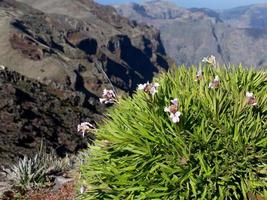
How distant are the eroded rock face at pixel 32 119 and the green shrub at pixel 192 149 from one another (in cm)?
1447

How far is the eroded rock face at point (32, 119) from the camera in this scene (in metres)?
28.1

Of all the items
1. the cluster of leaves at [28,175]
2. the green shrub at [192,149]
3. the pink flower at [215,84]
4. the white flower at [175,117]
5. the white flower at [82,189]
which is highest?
the pink flower at [215,84]

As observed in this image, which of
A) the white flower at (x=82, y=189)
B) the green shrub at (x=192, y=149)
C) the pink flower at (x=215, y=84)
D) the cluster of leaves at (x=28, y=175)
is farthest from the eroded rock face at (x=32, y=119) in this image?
the pink flower at (x=215, y=84)

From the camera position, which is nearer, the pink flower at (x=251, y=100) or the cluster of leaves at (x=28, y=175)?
the pink flower at (x=251, y=100)

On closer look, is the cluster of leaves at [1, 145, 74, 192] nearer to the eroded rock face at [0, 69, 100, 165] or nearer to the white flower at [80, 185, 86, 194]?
the white flower at [80, 185, 86, 194]

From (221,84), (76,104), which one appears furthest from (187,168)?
(76,104)

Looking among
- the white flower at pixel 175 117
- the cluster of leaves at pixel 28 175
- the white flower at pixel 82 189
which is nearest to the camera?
the white flower at pixel 175 117

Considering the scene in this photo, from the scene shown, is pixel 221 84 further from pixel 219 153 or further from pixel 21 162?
pixel 21 162

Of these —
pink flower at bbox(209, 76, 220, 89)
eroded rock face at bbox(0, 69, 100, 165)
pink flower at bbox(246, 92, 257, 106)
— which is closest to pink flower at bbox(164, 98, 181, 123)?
pink flower at bbox(209, 76, 220, 89)

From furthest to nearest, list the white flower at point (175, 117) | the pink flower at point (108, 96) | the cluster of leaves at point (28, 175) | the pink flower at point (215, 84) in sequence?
the cluster of leaves at point (28, 175)
the pink flower at point (108, 96)
the pink flower at point (215, 84)
the white flower at point (175, 117)

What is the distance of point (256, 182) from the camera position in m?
5.44

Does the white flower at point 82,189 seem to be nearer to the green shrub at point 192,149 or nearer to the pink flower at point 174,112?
the green shrub at point 192,149

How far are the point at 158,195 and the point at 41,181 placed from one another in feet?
17.6

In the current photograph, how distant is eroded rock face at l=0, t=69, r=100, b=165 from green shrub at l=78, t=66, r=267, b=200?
14475 millimetres
